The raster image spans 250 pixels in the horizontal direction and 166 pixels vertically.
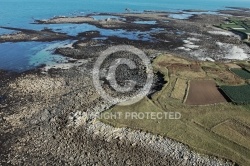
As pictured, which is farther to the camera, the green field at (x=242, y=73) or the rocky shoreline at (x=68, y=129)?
the green field at (x=242, y=73)

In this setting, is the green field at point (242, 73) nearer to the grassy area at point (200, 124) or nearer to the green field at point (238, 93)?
the green field at point (238, 93)

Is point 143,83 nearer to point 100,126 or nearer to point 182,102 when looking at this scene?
point 182,102

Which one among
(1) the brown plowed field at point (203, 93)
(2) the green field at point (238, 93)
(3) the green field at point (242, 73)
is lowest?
(1) the brown plowed field at point (203, 93)

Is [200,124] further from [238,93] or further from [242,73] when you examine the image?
[242,73]

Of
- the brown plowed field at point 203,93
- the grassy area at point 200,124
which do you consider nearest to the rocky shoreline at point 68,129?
the grassy area at point 200,124

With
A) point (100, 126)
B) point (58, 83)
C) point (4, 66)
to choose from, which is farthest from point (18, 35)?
point (100, 126)

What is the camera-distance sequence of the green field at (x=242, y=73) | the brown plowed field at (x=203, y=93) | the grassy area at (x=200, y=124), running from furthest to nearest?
the green field at (x=242, y=73) → the brown plowed field at (x=203, y=93) → the grassy area at (x=200, y=124)
